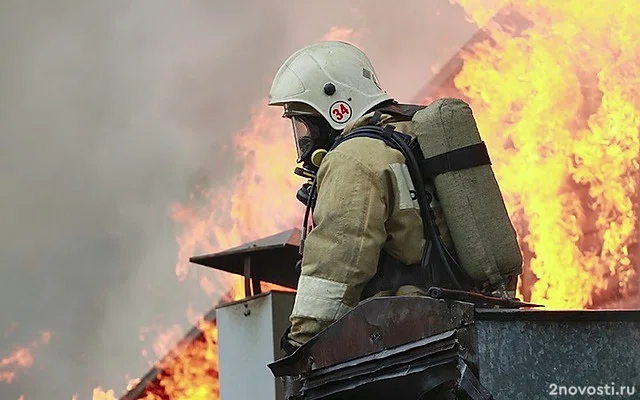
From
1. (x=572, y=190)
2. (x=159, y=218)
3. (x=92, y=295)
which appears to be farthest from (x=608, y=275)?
(x=92, y=295)

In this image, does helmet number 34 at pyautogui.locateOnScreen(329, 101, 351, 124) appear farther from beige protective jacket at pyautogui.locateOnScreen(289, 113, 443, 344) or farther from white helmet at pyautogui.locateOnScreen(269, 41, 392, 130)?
beige protective jacket at pyautogui.locateOnScreen(289, 113, 443, 344)

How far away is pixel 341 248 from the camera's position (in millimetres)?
3762

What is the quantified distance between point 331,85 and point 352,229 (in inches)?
40.0

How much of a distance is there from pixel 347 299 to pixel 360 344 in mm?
253

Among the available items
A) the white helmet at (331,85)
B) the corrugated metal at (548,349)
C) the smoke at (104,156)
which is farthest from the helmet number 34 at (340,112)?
the smoke at (104,156)

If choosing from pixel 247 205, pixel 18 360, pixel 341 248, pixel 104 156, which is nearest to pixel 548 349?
pixel 341 248

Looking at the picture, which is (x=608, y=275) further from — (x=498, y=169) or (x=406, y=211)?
(x=406, y=211)

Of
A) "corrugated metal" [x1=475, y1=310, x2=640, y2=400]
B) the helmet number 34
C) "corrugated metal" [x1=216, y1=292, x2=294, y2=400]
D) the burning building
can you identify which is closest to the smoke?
the burning building

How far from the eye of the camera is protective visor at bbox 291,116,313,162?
464 cm

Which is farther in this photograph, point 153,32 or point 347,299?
point 153,32

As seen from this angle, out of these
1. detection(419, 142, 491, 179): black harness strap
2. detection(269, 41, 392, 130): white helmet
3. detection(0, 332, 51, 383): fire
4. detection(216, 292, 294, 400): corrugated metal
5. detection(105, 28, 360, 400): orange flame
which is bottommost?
detection(419, 142, 491, 179): black harness strap

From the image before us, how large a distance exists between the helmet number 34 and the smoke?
201 inches

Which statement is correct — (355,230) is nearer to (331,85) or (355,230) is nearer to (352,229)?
(352,229)

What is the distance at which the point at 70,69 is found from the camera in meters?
10.2
